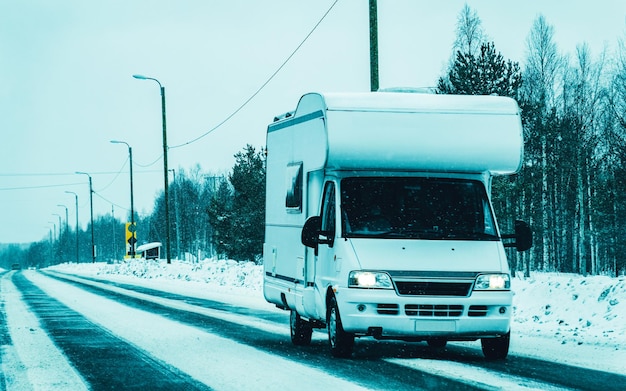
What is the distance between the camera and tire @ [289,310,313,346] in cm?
A: 1304

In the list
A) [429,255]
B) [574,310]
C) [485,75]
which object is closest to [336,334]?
[429,255]

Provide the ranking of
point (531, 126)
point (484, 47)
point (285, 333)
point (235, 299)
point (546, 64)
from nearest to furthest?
1. point (285, 333)
2. point (235, 299)
3. point (484, 47)
4. point (531, 126)
5. point (546, 64)

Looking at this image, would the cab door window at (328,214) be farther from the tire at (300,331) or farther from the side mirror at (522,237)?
the side mirror at (522,237)

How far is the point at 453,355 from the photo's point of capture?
1173 cm

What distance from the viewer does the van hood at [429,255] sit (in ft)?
34.6

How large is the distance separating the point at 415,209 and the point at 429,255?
79cm

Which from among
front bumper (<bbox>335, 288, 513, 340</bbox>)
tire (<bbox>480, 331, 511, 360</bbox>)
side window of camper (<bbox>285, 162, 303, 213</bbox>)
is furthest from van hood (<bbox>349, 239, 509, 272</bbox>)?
side window of camper (<bbox>285, 162, 303, 213</bbox>)

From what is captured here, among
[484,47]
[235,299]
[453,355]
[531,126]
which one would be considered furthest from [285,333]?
[531,126]

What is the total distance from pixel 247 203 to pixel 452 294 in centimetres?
5640

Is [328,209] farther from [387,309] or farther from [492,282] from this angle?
[492,282]

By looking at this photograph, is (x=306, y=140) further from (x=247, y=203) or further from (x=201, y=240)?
(x=201, y=240)

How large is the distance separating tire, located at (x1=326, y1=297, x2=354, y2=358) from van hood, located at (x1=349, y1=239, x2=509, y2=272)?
2.39 ft

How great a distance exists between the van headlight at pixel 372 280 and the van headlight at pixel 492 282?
0.98 m

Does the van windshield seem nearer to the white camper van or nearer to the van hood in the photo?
the white camper van
